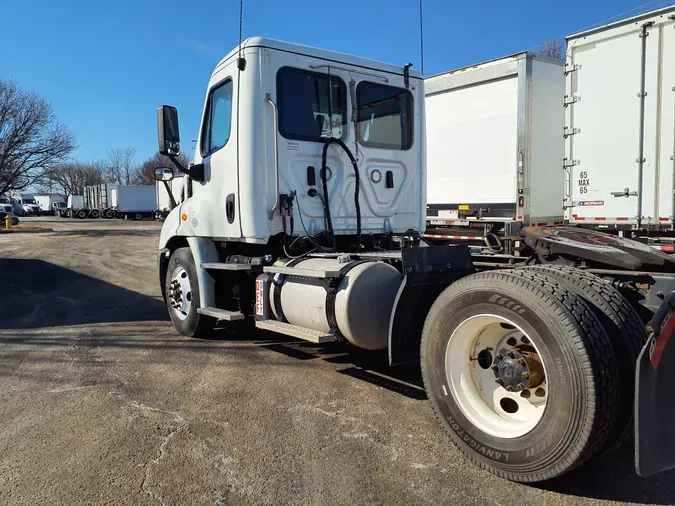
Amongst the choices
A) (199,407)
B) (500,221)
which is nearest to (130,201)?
(500,221)

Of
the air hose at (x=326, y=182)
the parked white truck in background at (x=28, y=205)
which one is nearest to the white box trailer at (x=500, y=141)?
the air hose at (x=326, y=182)

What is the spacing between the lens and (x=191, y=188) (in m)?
6.81

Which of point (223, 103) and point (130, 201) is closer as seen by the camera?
point (223, 103)

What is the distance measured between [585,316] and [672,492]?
1.16 meters

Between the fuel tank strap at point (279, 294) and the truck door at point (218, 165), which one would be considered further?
the truck door at point (218, 165)

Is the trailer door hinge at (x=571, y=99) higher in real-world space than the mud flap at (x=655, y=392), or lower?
higher

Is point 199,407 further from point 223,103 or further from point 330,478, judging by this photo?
point 223,103

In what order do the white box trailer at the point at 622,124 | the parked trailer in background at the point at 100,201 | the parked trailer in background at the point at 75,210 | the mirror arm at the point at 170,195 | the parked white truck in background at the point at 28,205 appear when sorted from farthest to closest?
1. the parked white truck in background at the point at 28,205
2. the parked trailer in background at the point at 75,210
3. the parked trailer in background at the point at 100,201
4. the white box trailer at the point at 622,124
5. the mirror arm at the point at 170,195

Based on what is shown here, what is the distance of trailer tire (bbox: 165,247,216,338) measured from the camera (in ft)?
21.9

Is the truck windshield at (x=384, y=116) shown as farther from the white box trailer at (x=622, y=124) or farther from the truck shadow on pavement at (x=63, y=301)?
the truck shadow on pavement at (x=63, y=301)

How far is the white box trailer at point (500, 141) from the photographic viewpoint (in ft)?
32.6

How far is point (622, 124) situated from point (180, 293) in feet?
21.7

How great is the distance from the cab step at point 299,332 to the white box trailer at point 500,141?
576 cm

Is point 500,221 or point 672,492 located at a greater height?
point 500,221
